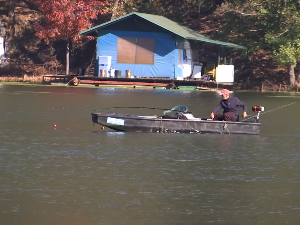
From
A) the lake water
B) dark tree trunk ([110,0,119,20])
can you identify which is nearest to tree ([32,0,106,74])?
dark tree trunk ([110,0,119,20])

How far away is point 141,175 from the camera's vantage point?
19.5 m

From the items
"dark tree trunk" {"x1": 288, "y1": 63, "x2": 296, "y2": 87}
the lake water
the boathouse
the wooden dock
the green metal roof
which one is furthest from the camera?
"dark tree trunk" {"x1": 288, "y1": 63, "x2": 296, "y2": 87}

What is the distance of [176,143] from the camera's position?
1009 inches

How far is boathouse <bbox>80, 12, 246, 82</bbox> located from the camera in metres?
58.4

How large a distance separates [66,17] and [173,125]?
36.4 metres

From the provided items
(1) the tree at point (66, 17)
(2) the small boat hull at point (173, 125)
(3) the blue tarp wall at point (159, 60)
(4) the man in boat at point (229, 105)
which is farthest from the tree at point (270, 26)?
(2) the small boat hull at point (173, 125)

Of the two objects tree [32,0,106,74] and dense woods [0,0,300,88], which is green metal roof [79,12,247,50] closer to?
dense woods [0,0,300,88]

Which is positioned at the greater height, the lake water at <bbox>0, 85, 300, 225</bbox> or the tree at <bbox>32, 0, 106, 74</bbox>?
the tree at <bbox>32, 0, 106, 74</bbox>

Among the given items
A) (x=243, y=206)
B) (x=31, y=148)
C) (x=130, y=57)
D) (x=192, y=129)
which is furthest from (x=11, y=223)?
(x=130, y=57)

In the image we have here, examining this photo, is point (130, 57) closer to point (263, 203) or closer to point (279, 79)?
point (279, 79)

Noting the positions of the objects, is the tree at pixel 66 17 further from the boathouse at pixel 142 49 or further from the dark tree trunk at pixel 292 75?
the dark tree trunk at pixel 292 75

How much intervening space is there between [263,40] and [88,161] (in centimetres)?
3861

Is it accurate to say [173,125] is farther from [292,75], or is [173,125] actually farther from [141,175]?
[292,75]

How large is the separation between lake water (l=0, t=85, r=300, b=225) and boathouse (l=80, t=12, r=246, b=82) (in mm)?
25281
